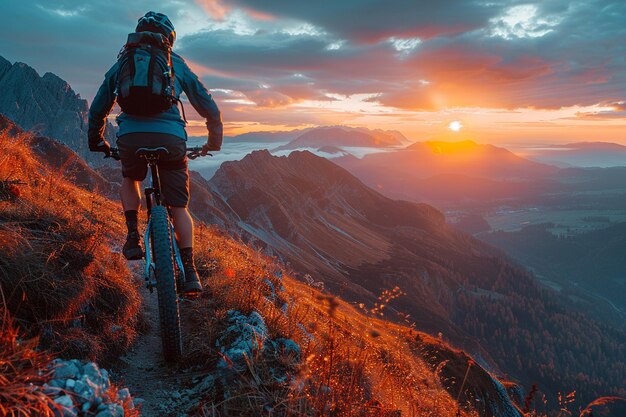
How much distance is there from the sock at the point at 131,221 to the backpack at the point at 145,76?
147 centimetres

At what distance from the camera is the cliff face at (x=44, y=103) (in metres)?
145

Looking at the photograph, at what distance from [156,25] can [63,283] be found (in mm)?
3326

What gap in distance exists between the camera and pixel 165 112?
4.61m

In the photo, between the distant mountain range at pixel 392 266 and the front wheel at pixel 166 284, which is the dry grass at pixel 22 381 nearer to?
the front wheel at pixel 166 284

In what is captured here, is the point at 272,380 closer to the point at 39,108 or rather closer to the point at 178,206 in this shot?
the point at 178,206

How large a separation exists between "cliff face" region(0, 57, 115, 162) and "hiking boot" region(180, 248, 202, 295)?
158 metres

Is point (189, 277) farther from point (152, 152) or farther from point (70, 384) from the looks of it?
point (70, 384)

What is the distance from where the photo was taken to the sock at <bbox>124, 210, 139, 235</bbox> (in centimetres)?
Result: 506

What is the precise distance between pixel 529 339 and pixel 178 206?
176 m

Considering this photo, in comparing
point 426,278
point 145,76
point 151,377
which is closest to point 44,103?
point 426,278

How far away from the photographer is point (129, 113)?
4.41m

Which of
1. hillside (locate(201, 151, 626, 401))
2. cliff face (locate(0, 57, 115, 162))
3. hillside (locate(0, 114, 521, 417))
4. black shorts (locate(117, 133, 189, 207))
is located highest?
cliff face (locate(0, 57, 115, 162))

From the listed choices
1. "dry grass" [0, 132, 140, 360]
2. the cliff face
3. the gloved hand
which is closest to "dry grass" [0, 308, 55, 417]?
"dry grass" [0, 132, 140, 360]

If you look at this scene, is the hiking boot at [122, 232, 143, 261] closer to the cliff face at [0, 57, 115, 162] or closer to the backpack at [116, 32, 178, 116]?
the backpack at [116, 32, 178, 116]
